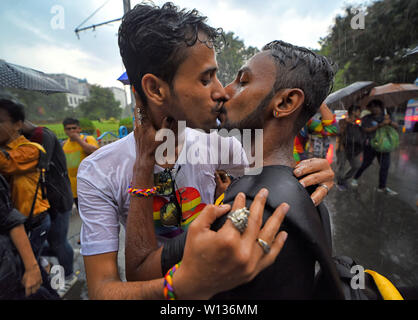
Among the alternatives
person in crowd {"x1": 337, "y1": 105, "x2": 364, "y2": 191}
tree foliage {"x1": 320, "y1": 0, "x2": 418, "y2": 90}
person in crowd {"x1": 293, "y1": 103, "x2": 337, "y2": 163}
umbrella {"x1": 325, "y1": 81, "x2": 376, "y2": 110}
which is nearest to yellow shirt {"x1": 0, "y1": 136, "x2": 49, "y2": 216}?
person in crowd {"x1": 293, "y1": 103, "x2": 337, "y2": 163}

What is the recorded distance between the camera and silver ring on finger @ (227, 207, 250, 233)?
0.76 m

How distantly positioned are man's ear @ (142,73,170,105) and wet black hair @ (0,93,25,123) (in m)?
1.88

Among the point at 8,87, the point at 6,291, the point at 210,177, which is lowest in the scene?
the point at 6,291

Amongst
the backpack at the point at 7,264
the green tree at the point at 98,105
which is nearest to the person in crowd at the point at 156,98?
the backpack at the point at 7,264

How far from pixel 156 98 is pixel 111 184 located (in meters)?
0.66

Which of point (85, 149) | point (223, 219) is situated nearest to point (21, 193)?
point (85, 149)

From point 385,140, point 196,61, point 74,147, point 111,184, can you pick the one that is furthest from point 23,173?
point 385,140

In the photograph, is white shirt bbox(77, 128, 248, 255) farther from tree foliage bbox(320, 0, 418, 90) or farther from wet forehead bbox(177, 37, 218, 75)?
tree foliage bbox(320, 0, 418, 90)

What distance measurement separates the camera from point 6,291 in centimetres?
174

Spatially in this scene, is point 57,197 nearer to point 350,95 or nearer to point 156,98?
point 156,98

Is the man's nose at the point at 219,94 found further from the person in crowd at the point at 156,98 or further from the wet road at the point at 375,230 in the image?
the wet road at the point at 375,230

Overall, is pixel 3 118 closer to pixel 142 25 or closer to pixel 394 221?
pixel 142 25

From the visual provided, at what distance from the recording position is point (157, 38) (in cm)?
137
